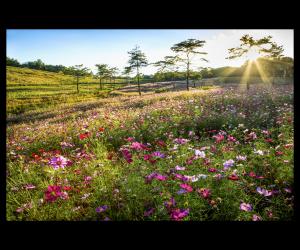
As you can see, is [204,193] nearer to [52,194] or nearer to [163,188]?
[163,188]

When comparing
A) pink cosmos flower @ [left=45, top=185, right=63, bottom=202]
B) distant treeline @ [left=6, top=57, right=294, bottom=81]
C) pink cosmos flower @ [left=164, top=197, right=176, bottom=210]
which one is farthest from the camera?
distant treeline @ [left=6, top=57, right=294, bottom=81]

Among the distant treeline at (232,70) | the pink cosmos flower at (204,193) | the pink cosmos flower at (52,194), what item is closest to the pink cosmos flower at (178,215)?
the pink cosmos flower at (204,193)

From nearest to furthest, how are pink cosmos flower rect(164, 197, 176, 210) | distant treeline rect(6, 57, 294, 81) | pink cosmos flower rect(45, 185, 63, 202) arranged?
1. pink cosmos flower rect(164, 197, 176, 210)
2. pink cosmos flower rect(45, 185, 63, 202)
3. distant treeline rect(6, 57, 294, 81)

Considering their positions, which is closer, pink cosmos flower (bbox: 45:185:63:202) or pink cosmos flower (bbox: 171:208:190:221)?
pink cosmos flower (bbox: 171:208:190:221)

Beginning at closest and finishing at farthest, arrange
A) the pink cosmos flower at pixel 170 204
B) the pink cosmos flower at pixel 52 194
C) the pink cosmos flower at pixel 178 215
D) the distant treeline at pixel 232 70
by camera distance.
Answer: the pink cosmos flower at pixel 178 215 < the pink cosmos flower at pixel 170 204 < the pink cosmos flower at pixel 52 194 < the distant treeline at pixel 232 70

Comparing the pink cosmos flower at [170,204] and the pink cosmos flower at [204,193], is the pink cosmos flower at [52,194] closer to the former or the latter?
the pink cosmos flower at [170,204]

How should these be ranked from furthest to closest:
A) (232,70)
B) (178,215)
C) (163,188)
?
(232,70)
(163,188)
(178,215)

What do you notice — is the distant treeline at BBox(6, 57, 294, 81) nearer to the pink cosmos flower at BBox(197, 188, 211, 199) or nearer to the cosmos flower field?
the cosmos flower field

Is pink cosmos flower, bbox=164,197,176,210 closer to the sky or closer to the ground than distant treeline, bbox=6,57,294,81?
closer to the ground

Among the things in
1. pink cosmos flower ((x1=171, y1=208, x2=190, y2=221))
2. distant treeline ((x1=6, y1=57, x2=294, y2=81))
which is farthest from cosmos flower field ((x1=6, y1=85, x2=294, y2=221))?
distant treeline ((x1=6, y1=57, x2=294, y2=81))

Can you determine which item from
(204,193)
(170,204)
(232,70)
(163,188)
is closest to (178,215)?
(170,204)

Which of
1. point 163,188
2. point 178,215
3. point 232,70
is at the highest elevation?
point 232,70
